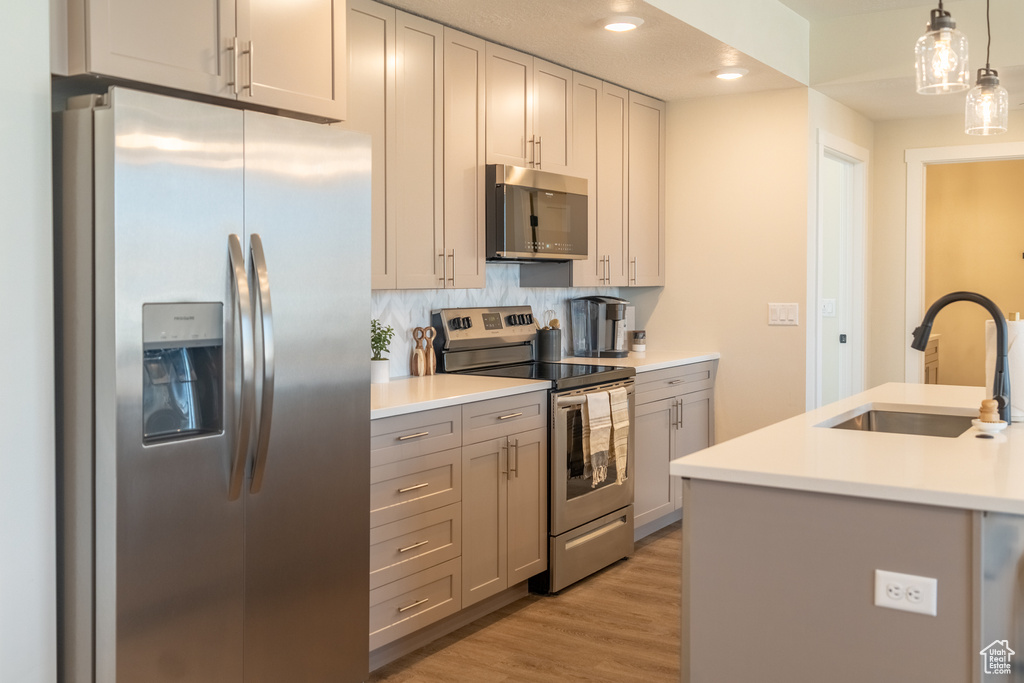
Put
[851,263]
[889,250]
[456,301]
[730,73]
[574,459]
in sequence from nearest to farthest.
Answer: [574,459] < [456,301] < [730,73] < [851,263] < [889,250]

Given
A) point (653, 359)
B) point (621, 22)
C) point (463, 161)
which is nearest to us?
point (621, 22)

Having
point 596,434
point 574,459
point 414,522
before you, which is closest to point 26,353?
point 414,522

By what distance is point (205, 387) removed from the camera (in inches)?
87.7

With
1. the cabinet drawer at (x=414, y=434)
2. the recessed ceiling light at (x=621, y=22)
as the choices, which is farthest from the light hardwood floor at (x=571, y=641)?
the recessed ceiling light at (x=621, y=22)

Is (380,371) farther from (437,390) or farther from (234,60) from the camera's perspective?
(234,60)

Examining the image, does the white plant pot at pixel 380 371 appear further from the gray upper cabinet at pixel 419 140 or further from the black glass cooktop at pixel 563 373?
the black glass cooktop at pixel 563 373

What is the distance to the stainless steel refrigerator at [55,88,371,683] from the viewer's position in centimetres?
205

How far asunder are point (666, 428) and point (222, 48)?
2961mm

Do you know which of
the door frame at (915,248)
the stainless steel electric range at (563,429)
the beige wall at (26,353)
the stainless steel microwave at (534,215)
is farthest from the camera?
the door frame at (915,248)

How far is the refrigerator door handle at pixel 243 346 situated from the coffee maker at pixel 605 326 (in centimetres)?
282

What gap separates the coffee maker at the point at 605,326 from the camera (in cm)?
482

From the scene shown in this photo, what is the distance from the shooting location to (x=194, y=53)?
228 cm

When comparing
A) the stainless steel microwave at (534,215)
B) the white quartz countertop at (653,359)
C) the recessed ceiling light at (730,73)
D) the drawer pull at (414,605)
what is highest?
the recessed ceiling light at (730,73)

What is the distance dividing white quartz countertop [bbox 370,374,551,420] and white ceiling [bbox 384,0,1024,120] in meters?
1.41
